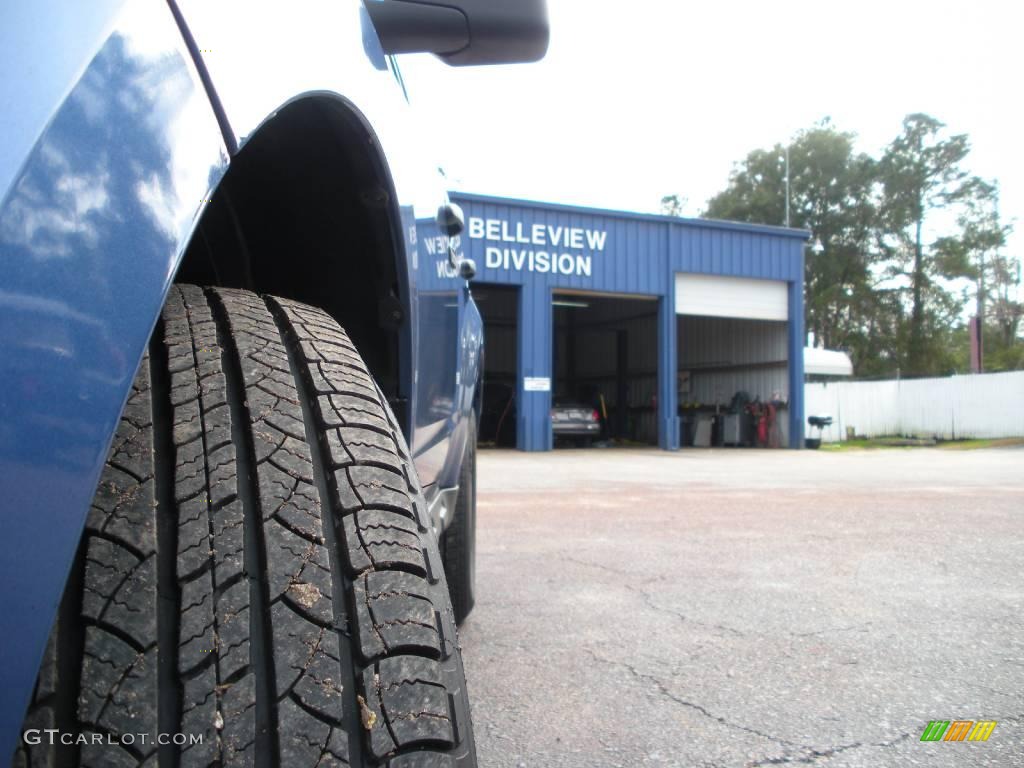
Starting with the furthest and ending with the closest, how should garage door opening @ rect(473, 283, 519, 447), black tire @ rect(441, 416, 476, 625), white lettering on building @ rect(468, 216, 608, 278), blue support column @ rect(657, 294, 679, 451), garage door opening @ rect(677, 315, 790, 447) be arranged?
garage door opening @ rect(677, 315, 790, 447), garage door opening @ rect(473, 283, 519, 447), blue support column @ rect(657, 294, 679, 451), white lettering on building @ rect(468, 216, 608, 278), black tire @ rect(441, 416, 476, 625)

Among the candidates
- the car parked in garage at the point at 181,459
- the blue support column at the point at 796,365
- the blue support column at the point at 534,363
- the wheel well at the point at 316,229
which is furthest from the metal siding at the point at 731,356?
the car parked in garage at the point at 181,459

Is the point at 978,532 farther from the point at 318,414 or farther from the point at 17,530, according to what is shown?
the point at 17,530

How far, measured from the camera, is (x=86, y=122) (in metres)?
0.71

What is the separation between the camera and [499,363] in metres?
28.7

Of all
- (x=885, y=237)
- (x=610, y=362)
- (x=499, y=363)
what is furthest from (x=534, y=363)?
(x=885, y=237)

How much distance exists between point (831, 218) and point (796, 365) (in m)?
28.7

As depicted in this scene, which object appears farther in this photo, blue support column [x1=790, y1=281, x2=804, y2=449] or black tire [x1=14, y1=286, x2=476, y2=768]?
blue support column [x1=790, y1=281, x2=804, y2=449]

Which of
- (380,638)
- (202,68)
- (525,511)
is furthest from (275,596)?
(525,511)

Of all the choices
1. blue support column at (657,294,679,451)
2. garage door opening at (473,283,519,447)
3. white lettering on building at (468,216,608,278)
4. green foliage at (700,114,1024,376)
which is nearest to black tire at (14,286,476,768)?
white lettering on building at (468,216,608,278)

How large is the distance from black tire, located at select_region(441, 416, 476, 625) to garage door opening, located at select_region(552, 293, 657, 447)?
19165mm

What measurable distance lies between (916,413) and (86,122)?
29.6 meters

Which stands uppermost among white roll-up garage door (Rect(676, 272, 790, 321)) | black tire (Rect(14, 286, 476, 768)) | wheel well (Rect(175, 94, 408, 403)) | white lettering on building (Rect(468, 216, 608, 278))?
white lettering on building (Rect(468, 216, 608, 278))

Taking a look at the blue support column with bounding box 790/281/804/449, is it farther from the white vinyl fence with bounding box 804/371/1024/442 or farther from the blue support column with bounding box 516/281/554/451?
the blue support column with bounding box 516/281/554/451

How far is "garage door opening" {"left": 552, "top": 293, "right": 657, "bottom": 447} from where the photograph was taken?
82.5ft
